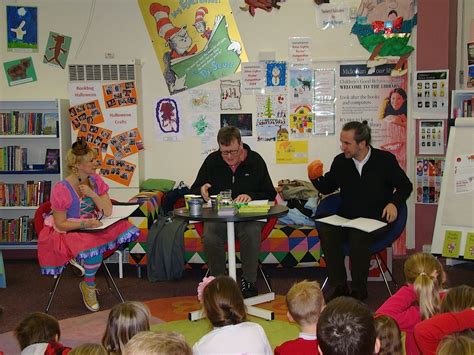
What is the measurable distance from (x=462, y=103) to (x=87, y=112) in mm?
3437

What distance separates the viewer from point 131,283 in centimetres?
536

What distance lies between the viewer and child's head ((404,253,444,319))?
2.73 metres

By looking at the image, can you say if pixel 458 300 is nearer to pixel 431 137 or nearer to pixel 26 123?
pixel 431 137

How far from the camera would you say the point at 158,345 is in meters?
1.67

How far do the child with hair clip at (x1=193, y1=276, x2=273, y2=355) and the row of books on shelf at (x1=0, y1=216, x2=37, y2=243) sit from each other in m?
3.96

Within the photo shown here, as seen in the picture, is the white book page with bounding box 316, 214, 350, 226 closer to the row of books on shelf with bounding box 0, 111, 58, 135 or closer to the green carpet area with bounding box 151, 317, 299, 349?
the green carpet area with bounding box 151, 317, 299, 349

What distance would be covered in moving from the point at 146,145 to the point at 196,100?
67 centimetres

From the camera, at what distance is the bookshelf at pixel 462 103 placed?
5586 millimetres

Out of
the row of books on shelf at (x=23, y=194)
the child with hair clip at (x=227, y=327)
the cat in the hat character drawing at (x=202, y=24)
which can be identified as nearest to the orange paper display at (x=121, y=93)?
the cat in the hat character drawing at (x=202, y=24)

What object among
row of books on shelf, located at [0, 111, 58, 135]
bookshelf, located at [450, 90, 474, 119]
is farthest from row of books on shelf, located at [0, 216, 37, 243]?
bookshelf, located at [450, 90, 474, 119]

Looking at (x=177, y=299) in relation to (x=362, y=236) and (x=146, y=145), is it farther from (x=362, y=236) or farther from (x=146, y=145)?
(x=146, y=145)

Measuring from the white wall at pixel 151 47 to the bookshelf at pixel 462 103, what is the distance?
94 cm

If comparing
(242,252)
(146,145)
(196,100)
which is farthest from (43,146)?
(242,252)

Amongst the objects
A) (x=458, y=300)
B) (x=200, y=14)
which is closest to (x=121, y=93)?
(x=200, y=14)
